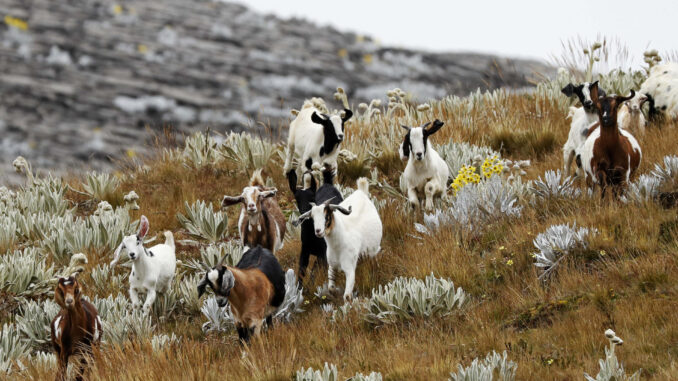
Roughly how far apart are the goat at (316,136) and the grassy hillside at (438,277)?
764 millimetres

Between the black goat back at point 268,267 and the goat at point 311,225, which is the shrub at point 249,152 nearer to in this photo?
the goat at point 311,225

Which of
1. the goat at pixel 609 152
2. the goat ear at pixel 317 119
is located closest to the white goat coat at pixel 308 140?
the goat ear at pixel 317 119

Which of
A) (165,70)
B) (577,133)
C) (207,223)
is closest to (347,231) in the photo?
(207,223)

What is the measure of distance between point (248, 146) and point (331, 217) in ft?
16.2

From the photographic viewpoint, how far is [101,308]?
7773 mm

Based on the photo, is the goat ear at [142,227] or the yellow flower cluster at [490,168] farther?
the yellow flower cluster at [490,168]

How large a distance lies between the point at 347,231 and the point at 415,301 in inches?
38.9

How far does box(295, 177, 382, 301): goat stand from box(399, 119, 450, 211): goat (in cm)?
66

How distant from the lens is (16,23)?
26.9 m

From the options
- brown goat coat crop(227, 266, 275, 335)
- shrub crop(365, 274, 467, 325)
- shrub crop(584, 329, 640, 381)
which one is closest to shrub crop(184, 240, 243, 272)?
brown goat coat crop(227, 266, 275, 335)

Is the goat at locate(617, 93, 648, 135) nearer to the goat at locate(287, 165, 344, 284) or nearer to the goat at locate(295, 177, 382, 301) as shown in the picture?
the goat at locate(295, 177, 382, 301)

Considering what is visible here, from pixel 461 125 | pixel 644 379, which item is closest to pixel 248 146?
pixel 461 125

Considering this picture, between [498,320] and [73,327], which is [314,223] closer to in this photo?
[498,320]

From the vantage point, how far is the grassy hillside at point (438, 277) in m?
6.01
